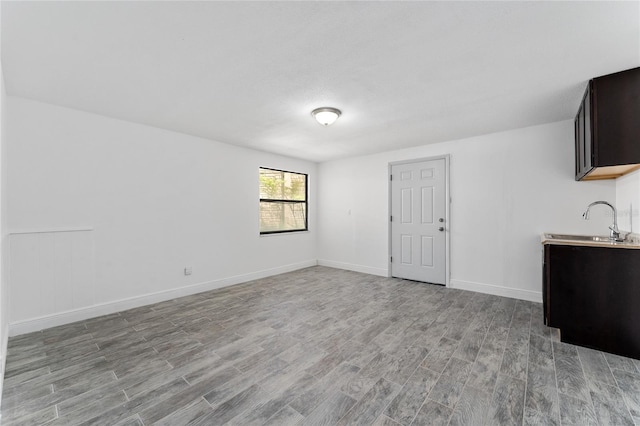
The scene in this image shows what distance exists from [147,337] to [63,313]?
46.7 inches

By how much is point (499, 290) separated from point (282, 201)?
4053 millimetres

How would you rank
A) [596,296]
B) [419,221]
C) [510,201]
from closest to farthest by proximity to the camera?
[596,296], [510,201], [419,221]

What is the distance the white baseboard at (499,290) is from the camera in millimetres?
3719

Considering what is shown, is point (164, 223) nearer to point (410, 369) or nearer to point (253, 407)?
point (253, 407)

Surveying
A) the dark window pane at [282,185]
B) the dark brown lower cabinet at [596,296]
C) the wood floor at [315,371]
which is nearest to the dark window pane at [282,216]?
the dark window pane at [282,185]

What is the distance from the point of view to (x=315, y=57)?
2082 millimetres

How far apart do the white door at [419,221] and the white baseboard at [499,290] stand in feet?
0.86

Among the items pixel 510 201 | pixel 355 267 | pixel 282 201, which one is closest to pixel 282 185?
pixel 282 201

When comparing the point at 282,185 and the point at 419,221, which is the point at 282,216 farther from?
the point at 419,221

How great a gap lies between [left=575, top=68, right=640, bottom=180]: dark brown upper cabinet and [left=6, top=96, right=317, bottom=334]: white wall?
177 inches

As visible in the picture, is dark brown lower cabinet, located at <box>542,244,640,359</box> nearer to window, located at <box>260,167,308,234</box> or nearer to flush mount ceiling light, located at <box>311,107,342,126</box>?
flush mount ceiling light, located at <box>311,107,342,126</box>

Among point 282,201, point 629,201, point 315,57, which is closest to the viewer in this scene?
point 315,57

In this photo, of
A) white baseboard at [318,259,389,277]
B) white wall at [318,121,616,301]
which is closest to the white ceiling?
white wall at [318,121,616,301]

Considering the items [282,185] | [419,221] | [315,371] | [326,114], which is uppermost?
[326,114]
